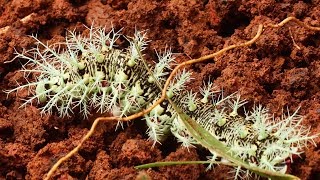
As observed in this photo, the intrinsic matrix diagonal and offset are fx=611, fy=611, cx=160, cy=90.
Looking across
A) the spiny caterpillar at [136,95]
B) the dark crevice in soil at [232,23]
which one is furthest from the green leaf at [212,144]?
the dark crevice in soil at [232,23]

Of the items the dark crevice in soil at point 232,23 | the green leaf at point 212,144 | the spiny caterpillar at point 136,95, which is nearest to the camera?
the green leaf at point 212,144

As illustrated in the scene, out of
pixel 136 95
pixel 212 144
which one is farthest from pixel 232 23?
pixel 212 144

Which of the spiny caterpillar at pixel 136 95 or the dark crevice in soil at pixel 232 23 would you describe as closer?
the spiny caterpillar at pixel 136 95

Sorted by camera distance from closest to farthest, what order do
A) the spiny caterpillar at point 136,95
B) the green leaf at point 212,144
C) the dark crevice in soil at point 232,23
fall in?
1. the green leaf at point 212,144
2. the spiny caterpillar at point 136,95
3. the dark crevice in soil at point 232,23

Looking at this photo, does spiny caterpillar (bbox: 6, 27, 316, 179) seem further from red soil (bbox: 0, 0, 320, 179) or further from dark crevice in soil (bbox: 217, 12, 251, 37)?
dark crevice in soil (bbox: 217, 12, 251, 37)

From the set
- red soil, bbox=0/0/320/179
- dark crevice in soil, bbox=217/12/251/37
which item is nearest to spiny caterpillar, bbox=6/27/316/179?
red soil, bbox=0/0/320/179

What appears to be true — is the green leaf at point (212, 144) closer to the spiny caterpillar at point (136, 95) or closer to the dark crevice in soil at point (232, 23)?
the spiny caterpillar at point (136, 95)
